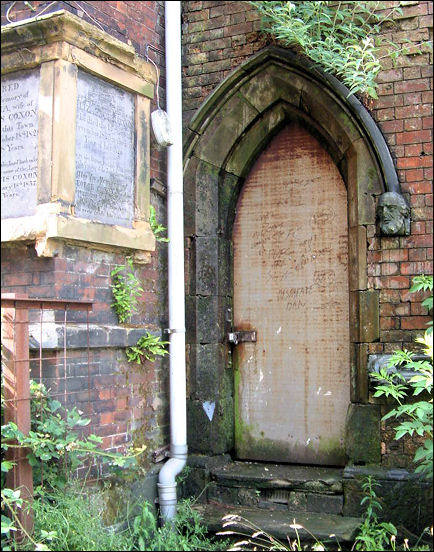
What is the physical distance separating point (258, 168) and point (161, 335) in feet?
5.24

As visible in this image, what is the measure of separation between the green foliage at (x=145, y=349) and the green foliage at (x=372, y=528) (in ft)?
5.45

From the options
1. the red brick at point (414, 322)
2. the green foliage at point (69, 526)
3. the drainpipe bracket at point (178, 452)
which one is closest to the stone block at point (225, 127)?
the red brick at point (414, 322)

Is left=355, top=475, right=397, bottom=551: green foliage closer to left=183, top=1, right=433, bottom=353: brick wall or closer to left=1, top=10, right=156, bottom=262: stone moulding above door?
left=183, top=1, right=433, bottom=353: brick wall

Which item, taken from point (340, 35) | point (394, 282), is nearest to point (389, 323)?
point (394, 282)

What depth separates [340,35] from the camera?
4.98 m

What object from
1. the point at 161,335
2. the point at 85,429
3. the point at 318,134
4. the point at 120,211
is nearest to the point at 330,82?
the point at 318,134

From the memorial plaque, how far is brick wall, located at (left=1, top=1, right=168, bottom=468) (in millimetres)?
286

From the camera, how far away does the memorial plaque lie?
167 inches

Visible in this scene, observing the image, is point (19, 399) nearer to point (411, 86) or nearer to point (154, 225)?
point (154, 225)

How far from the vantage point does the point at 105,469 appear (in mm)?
4527

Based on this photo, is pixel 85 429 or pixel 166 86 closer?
pixel 85 429

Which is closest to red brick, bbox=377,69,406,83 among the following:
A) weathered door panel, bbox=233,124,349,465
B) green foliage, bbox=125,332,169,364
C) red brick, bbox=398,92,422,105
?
red brick, bbox=398,92,422,105

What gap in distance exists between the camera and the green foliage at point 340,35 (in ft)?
15.7

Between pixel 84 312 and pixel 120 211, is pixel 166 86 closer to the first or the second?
pixel 120 211
